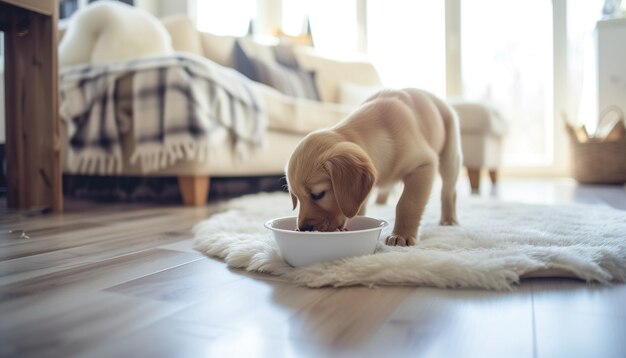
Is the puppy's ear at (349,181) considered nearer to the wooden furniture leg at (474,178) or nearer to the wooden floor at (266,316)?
the wooden floor at (266,316)

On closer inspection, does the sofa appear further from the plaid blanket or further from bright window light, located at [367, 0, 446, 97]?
bright window light, located at [367, 0, 446, 97]

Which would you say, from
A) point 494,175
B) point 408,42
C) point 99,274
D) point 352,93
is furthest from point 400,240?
point 408,42

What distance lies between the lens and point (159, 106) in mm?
2422

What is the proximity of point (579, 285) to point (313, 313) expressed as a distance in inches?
20.8

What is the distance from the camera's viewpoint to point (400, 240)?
1.29 meters

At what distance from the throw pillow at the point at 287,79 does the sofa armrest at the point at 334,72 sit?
0.23 meters

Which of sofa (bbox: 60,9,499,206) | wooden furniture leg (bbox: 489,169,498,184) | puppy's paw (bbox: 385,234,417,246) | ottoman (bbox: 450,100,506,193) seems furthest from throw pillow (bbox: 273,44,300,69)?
puppy's paw (bbox: 385,234,417,246)

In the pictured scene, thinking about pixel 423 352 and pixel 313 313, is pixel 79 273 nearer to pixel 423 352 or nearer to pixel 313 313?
pixel 313 313

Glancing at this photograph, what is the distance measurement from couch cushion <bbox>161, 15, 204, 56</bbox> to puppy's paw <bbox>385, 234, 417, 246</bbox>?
2941mm

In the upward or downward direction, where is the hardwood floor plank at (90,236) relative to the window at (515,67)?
downward

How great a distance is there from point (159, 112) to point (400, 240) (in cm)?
159

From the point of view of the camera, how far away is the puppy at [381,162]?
1.13 metres

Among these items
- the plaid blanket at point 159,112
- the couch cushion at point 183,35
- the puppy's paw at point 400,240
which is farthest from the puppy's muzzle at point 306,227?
the couch cushion at point 183,35

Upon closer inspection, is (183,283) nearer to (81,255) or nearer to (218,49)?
(81,255)
